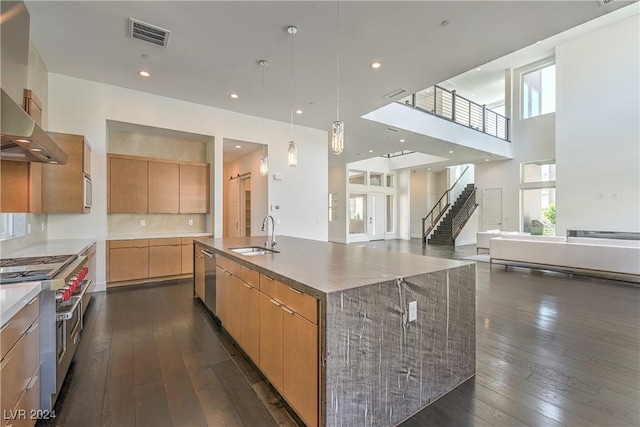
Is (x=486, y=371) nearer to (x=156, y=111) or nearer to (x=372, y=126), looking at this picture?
(x=372, y=126)

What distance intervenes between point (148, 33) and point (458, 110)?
8.35 meters

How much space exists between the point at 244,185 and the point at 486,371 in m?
6.61

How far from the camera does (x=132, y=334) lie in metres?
3.04

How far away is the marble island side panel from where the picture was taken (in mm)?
1497

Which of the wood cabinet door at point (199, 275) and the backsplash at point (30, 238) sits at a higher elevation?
the backsplash at point (30, 238)

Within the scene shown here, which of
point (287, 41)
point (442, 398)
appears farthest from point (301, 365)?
point (287, 41)

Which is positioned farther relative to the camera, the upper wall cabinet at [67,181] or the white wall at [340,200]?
the white wall at [340,200]

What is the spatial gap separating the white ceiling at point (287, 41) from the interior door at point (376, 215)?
26.9 feet

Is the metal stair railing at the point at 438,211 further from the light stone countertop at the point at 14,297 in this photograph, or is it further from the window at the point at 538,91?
the light stone countertop at the point at 14,297

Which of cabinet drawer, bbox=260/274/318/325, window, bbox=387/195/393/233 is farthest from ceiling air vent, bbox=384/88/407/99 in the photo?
window, bbox=387/195/393/233

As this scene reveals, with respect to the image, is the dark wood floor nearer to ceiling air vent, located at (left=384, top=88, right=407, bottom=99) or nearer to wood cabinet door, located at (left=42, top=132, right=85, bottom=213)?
wood cabinet door, located at (left=42, top=132, right=85, bottom=213)

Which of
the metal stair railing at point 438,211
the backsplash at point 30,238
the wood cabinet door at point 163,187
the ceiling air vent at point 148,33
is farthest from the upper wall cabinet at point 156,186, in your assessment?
the metal stair railing at point 438,211

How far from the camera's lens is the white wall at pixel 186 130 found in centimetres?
442

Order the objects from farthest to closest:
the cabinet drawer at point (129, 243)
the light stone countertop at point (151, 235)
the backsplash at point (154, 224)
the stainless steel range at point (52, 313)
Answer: the backsplash at point (154, 224), the light stone countertop at point (151, 235), the cabinet drawer at point (129, 243), the stainless steel range at point (52, 313)
